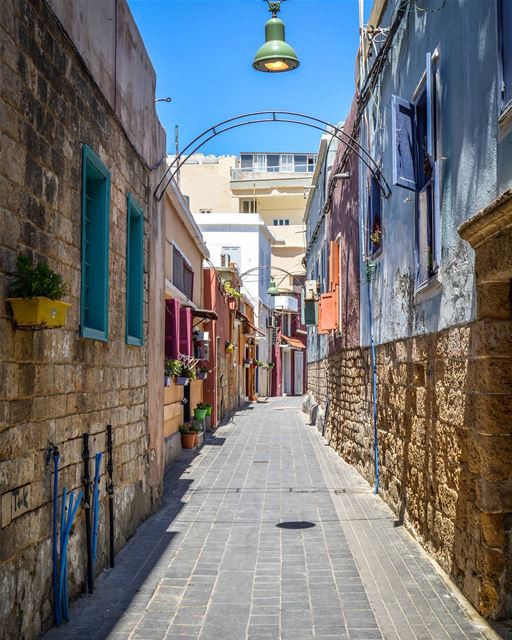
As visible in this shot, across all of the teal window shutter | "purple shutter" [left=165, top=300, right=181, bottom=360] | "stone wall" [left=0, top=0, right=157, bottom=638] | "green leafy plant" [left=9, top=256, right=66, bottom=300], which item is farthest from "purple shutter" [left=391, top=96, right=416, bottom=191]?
"purple shutter" [left=165, top=300, right=181, bottom=360]

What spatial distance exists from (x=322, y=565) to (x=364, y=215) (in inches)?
263

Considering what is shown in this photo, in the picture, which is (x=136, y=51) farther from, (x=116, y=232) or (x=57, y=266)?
(x=57, y=266)

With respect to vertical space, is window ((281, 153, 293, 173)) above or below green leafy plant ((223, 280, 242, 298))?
above

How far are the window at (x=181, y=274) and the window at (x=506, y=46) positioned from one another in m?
11.2

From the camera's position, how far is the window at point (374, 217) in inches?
441

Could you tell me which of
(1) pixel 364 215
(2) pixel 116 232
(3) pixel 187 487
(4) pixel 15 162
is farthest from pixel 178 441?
(4) pixel 15 162

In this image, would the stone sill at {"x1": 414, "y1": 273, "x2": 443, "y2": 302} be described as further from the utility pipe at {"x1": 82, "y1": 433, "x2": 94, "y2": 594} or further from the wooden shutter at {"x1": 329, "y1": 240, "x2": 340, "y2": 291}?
the wooden shutter at {"x1": 329, "y1": 240, "x2": 340, "y2": 291}

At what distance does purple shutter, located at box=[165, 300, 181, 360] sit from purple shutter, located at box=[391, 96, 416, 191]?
5.70 meters

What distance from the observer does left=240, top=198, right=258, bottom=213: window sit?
52781 millimetres

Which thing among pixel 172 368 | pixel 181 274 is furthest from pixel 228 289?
pixel 172 368

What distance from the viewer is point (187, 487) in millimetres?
11883

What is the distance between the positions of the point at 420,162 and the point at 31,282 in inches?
182

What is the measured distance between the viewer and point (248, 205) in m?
53.5

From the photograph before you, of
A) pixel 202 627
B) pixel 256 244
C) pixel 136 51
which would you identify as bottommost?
pixel 202 627
